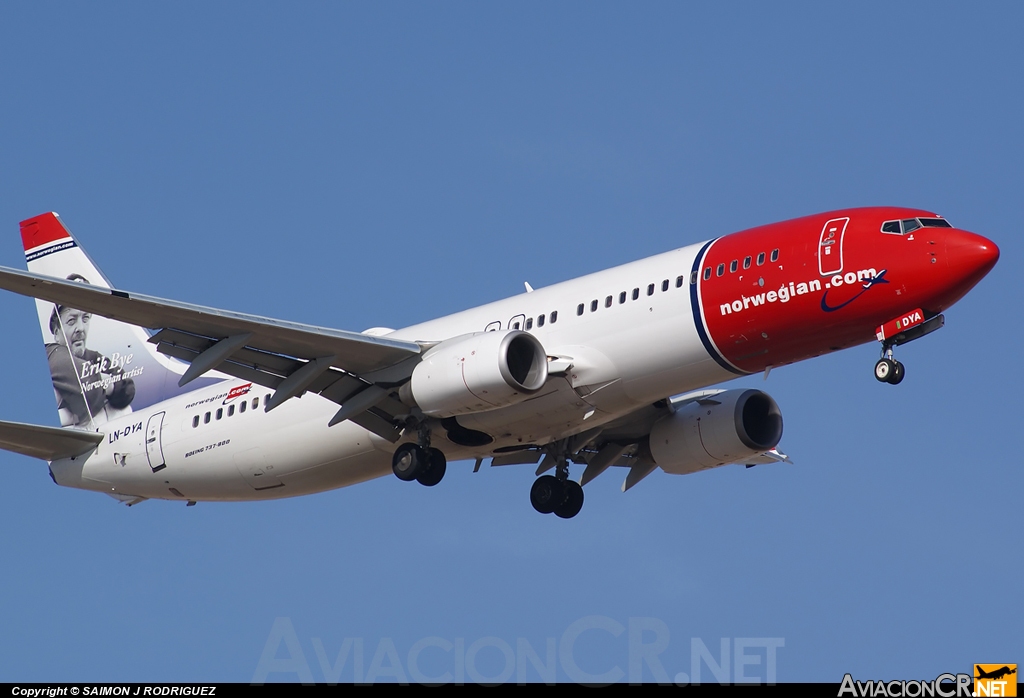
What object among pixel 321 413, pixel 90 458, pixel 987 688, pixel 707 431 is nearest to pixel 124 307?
pixel 321 413

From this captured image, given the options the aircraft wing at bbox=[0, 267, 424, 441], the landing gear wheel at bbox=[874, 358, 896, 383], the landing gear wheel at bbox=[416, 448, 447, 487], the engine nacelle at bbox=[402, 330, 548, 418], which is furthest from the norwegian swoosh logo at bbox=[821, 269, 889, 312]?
the landing gear wheel at bbox=[416, 448, 447, 487]

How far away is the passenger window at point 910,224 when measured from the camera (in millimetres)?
33344

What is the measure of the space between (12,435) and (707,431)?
1811cm

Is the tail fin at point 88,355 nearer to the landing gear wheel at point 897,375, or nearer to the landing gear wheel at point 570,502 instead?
the landing gear wheel at point 570,502

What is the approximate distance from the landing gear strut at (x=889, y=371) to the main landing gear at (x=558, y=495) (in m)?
9.89

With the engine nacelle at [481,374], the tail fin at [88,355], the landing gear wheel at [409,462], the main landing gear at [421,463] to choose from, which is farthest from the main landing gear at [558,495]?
the tail fin at [88,355]

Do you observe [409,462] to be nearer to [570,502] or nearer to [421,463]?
[421,463]

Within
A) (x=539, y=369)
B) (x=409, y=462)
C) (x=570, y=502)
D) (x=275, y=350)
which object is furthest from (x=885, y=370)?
(x=275, y=350)

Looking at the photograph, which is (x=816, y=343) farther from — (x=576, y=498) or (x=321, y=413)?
(x=321, y=413)

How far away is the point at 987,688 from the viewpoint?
27969mm

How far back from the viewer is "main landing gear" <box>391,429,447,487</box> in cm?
3634

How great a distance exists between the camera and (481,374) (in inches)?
1342

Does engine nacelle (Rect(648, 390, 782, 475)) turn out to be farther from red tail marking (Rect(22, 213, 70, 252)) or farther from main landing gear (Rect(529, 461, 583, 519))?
red tail marking (Rect(22, 213, 70, 252))

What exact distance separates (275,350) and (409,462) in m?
4.16
